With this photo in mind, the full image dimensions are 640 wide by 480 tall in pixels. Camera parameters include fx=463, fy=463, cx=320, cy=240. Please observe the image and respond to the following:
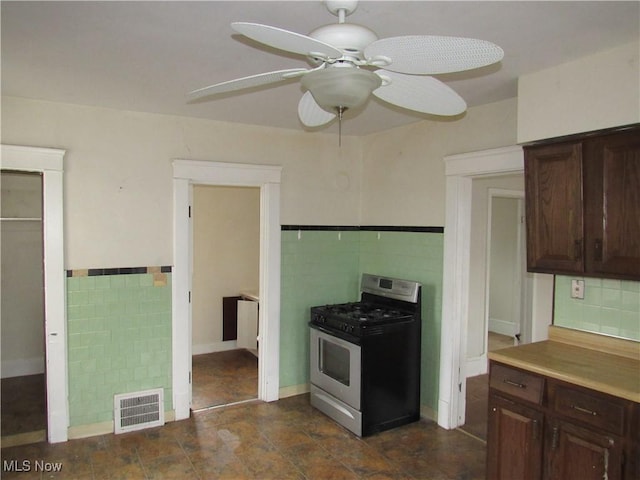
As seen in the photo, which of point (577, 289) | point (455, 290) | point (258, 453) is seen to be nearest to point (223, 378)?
point (258, 453)

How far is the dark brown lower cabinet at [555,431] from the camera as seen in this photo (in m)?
2.00

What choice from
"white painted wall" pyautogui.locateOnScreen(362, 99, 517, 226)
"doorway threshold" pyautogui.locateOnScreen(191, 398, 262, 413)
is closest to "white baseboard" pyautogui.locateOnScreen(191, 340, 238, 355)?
"doorway threshold" pyautogui.locateOnScreen(191, 398, 262, 413)

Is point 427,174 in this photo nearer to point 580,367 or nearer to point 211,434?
point 580,367

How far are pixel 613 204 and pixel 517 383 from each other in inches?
40.7

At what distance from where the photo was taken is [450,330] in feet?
11.8

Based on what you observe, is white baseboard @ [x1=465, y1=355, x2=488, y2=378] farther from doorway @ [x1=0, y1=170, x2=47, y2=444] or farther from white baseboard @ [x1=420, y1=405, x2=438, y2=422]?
doorway @ [x1=0, y1=170, x2=47, y2=444]

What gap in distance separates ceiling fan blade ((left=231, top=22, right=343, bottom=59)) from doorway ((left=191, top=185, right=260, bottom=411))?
415cm

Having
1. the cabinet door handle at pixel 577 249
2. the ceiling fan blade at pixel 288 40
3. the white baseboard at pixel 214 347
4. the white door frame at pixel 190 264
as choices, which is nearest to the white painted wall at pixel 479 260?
the white door frame at pixel 190 264

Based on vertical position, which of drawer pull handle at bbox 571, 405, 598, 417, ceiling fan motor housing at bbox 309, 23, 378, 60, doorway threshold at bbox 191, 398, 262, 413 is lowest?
doorway threshold at bbox 191, 398, 262, 413

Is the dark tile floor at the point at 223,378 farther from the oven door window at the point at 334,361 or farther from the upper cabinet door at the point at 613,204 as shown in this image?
the upper cabinet door at the point at 613,204

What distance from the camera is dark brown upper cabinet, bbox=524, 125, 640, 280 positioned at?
226 centimetres

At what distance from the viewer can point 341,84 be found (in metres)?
1.45

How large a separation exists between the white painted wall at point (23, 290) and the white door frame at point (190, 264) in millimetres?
1701

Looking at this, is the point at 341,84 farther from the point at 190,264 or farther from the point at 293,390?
the point at 293,390
